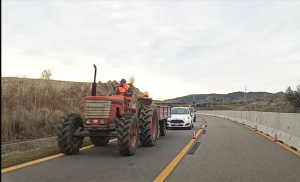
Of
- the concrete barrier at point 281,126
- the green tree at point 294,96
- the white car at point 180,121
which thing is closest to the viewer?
the concrete barrier at point 281,126

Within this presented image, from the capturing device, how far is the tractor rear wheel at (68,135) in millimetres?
9675

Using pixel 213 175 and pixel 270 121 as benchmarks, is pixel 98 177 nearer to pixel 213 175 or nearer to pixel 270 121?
pixel 213 175

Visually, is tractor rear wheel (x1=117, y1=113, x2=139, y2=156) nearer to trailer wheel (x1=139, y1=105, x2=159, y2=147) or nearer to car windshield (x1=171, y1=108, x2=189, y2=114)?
trailer wheel (x1=139, y1=105, x2=159, y2=147)

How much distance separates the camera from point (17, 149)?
9.80m

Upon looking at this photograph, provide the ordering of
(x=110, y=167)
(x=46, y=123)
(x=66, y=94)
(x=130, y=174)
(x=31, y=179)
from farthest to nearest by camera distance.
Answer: (x=66, y=94) → (x=46, y=123) → (x=110, y=167) → (x=130, y=174) → (x=31, y=179)

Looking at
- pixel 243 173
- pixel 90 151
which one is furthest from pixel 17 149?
pixel 243 173

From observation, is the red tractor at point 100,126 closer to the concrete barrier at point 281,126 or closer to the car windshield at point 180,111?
the concrete barrier at point 281,126

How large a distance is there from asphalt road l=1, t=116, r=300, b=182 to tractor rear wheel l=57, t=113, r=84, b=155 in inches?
13.1

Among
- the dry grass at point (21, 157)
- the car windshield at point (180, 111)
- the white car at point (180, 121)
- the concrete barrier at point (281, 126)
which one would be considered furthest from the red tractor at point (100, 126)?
the car windshield at point (180, 111)

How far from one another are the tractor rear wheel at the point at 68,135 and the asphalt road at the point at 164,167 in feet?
1.09

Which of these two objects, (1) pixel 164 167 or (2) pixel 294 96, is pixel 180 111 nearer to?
(1) pixel 164 167

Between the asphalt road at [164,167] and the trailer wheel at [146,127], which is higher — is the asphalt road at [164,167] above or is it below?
below

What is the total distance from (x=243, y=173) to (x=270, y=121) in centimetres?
1149

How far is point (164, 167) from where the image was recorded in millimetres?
8055
